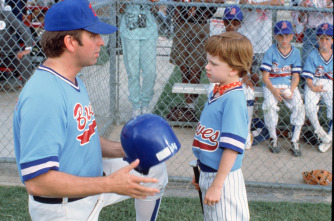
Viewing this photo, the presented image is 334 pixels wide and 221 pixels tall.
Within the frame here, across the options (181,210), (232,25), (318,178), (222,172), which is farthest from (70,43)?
(232,25)

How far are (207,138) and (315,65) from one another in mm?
2977

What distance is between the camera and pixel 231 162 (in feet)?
7.72

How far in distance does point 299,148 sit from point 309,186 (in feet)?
3.62

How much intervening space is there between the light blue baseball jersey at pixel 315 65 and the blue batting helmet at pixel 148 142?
10.6 feet

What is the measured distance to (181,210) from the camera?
11.5 ft

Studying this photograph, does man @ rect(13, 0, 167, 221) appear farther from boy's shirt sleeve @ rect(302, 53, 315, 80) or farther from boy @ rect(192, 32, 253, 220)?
boy's shirt sleeve @ rect(302, 53, 315, 80)

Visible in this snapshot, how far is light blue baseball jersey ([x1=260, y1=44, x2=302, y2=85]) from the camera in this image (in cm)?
489

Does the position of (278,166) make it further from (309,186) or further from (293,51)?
(293,51)

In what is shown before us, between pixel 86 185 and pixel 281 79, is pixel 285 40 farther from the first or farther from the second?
pixel 86 185

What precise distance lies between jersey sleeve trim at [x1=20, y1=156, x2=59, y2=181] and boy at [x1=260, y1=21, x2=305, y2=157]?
3.42 metres

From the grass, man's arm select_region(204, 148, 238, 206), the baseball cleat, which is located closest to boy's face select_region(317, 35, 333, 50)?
the baseball cleat

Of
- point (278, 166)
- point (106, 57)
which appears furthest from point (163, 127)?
point (106, 57)

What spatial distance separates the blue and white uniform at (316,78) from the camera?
495cm

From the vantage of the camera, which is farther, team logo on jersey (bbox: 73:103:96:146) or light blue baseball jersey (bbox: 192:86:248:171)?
Result: light blue baseball jersey (bbox: 192:86:248:171)
